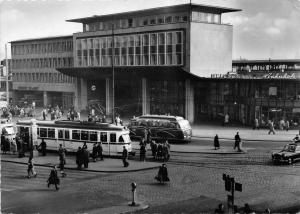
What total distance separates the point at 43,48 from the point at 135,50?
91.6ft

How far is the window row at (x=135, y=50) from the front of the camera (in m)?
55.1

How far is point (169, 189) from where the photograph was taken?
A: 2259 centimetres

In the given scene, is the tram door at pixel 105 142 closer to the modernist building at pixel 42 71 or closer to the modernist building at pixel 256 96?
the modernist building at pixel 256 96

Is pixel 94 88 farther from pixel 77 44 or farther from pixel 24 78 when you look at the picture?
pixel 24 78

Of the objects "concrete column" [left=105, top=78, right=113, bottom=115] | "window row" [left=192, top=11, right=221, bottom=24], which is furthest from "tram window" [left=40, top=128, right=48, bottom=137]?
"concrete column" [left=105, top=78, right=113, bottom=115]

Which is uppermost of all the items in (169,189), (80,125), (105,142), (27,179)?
(80,125)

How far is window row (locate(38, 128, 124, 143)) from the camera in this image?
3156cm

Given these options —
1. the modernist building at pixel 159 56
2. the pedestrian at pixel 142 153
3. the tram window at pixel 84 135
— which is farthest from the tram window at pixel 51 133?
the modernist building at pixel 159 56

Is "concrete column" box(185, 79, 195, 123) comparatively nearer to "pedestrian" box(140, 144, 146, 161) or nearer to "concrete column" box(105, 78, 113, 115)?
"concrete column" box(105, 78, 113, 115)

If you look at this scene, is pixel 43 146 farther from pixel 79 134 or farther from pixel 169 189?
pixel 169 189

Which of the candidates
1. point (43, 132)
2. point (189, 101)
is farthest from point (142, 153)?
point (189, 101)

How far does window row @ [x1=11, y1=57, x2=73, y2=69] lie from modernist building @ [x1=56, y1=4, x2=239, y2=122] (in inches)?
419

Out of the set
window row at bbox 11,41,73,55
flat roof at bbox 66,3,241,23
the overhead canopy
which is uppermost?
flat roof at bbox 66,3,241,23

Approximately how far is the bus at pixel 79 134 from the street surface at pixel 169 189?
4.11m
